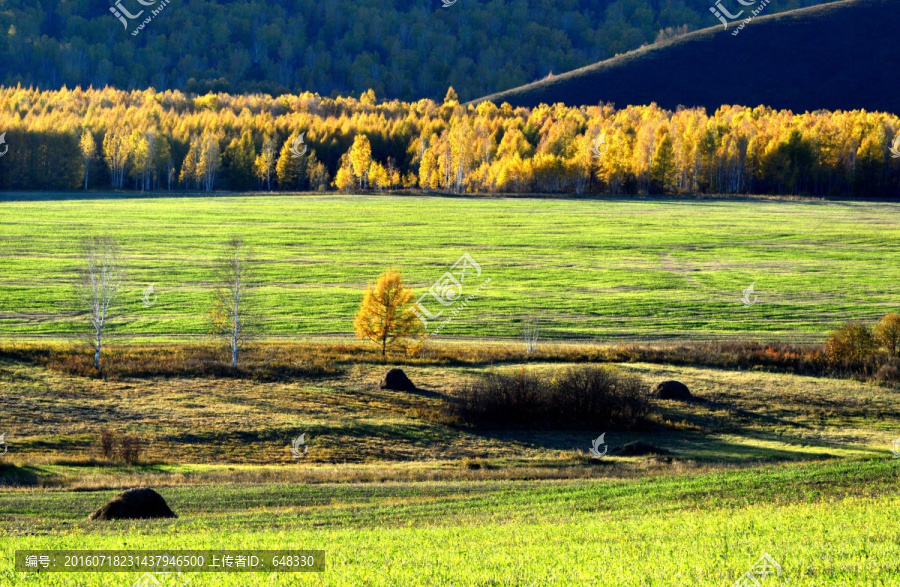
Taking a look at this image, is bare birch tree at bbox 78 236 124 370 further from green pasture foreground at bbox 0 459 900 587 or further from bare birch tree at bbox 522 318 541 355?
green pasture foreground at bbox 0 459 900 587

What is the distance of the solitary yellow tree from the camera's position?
190ft

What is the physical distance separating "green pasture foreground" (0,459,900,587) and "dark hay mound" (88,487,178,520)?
69 centimetres

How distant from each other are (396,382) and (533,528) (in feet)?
92.5

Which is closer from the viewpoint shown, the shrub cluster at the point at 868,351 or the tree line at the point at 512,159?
the shrub cluster at the point at 868,351

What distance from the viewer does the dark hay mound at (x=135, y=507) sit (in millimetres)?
24797

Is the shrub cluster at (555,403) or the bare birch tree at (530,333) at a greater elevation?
the bare birch tree at (530,333)

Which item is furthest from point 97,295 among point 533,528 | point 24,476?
point 533,528

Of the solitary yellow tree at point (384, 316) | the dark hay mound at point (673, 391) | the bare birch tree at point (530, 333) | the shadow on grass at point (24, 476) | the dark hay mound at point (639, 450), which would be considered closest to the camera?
the shadow on grass at point (24, 476)

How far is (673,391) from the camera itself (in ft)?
160

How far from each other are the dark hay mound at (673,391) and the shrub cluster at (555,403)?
1693mm

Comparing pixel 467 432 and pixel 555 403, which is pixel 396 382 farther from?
pixel 555 403

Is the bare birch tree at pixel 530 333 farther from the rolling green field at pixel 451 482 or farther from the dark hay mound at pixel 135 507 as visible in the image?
the dark hay mound at pixel 135 507

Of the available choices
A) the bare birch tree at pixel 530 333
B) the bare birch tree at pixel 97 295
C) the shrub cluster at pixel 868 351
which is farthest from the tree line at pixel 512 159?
the shrub cluster at pixel 868 351

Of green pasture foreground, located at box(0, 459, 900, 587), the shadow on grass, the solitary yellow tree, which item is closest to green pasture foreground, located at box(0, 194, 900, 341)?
the solitary yellow tree
